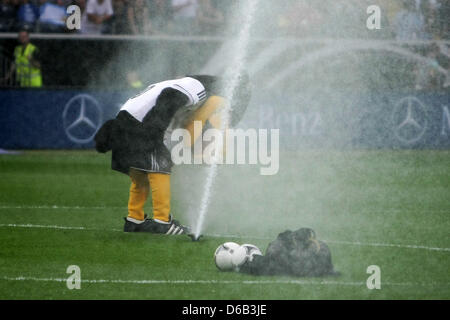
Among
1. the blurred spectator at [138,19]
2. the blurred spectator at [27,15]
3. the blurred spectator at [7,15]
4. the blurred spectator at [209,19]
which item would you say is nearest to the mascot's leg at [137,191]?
the blurred spectator at [209,19]

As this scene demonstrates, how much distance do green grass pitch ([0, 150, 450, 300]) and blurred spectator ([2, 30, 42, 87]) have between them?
2.00 meters

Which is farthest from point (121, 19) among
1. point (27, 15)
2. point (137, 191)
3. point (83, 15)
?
point (137, 191)

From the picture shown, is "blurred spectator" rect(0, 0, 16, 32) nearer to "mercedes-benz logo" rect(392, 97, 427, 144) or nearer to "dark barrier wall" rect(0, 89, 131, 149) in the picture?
"dark barrier wall" rect(0, 89, 131, 149)

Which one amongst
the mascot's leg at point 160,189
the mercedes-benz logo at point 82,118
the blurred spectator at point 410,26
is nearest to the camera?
the mascot's leg at point 160,189

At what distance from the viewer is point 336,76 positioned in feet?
66.3

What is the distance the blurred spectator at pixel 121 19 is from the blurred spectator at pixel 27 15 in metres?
1.61

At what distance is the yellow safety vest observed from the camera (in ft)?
62.3

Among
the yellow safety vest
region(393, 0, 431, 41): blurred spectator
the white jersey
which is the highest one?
region(393, 0, 431, 41): blurred spectator

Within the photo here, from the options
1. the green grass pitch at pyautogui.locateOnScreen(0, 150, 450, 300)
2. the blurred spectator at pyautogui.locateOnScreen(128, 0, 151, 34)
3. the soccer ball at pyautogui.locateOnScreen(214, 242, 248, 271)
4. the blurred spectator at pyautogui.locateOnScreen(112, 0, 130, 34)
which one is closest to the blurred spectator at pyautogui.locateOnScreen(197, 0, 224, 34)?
the blurred spectator at pyautogui.locateOnScreen(128, 0, 151, 34)

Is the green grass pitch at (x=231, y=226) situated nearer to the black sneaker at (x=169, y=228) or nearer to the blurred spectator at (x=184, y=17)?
the black sneaker at (x=169, y=228)

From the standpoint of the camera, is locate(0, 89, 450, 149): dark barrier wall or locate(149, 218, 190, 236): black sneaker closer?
locate(149, 218, 190, 236): black sneaker

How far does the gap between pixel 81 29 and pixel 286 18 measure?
4094 mm

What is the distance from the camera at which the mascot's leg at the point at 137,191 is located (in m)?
9.38
